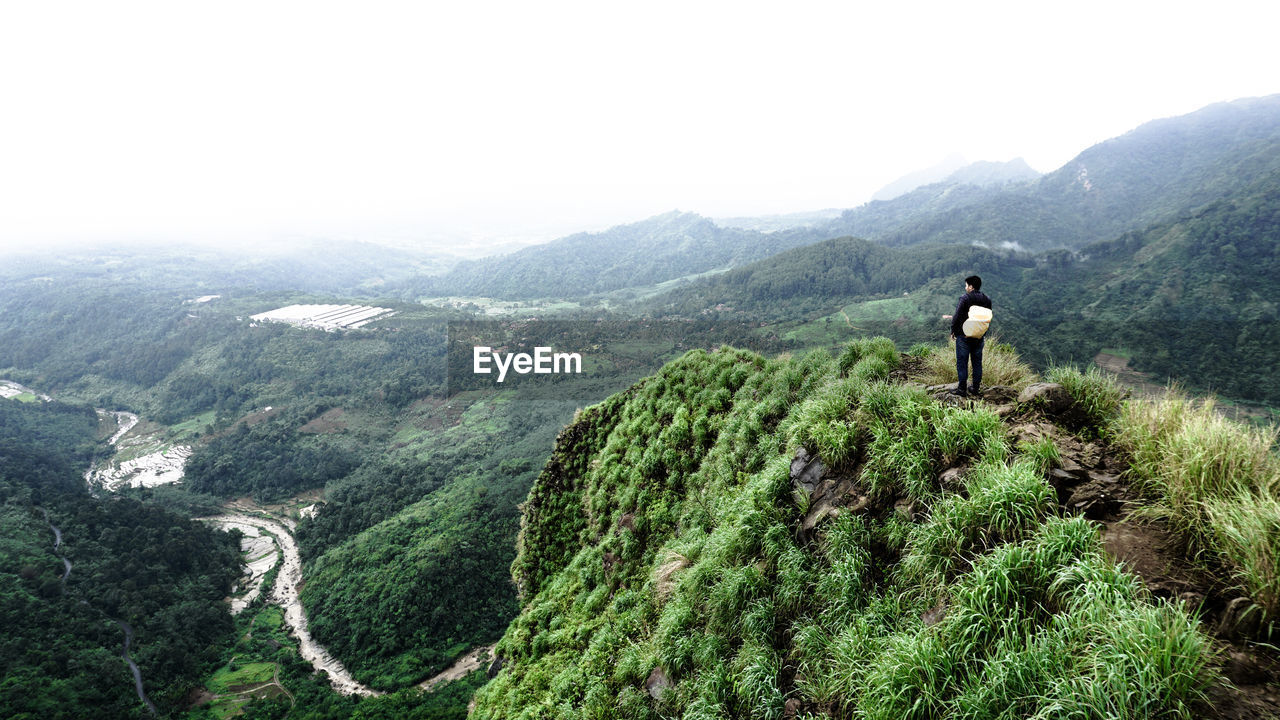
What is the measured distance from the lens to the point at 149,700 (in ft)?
165

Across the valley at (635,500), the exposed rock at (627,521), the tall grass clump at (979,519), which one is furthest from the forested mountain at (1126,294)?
the tall grass clump at (979,519)

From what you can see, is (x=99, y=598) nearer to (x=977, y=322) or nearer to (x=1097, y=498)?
(x=977, y=322)

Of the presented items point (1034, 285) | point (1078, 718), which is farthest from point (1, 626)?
point (1034, 285)

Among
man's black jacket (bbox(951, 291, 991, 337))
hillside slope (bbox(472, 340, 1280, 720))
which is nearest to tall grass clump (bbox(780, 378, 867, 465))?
hillside slope (bbox(472, 340, 1280, 720))

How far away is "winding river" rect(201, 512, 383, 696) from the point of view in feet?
167

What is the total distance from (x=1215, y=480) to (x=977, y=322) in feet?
11.4

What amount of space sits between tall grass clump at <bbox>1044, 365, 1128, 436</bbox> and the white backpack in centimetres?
156

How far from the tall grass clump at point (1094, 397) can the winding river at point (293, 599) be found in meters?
61.9

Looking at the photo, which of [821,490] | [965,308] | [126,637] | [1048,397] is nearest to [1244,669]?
[1048,397]

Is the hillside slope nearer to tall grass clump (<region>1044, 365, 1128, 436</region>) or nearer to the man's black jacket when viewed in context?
tall grass clump (<region>1044, 365, 1128, 436</region>)

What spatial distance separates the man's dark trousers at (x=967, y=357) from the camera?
843cm

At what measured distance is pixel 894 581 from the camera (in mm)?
6852

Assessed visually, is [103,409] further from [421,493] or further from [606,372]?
[606,372]

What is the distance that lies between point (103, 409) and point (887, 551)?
211m
